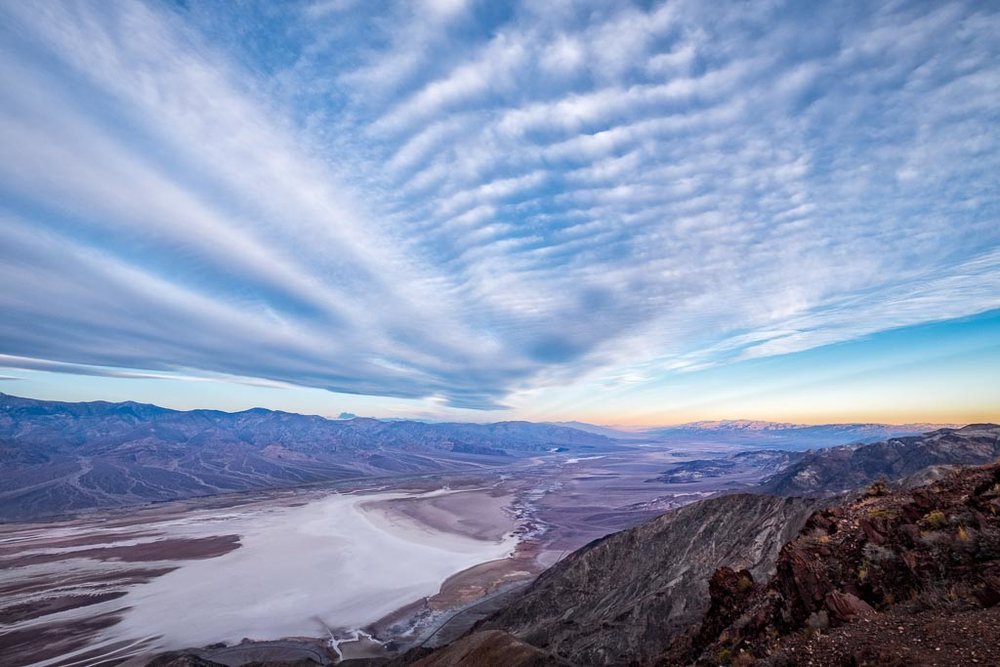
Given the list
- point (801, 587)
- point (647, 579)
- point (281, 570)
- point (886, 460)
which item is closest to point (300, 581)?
point (281, 570)

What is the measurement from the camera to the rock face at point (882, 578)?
806 cm

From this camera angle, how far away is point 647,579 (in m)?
32.1

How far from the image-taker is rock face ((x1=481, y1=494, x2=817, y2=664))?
2631 cm

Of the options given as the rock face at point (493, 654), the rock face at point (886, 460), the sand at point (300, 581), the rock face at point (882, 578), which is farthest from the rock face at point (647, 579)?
the rock face at point (886, 460)

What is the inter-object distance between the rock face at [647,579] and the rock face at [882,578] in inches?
619

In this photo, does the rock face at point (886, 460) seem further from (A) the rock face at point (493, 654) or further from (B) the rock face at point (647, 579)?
(A) the rock face at point (493, 654)

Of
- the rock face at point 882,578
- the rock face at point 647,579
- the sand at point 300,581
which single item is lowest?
the sand at point 300,581

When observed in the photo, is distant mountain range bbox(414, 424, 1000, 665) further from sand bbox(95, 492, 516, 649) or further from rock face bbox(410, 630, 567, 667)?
sand bbox(95, 492, 516, 649)

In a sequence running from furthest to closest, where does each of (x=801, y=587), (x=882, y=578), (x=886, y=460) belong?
(x=886, y=460)
(x=801, y=587)
(x=882, y=578)

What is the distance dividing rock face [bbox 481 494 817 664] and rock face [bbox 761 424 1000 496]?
5057 cm

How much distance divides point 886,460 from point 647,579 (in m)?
75.5

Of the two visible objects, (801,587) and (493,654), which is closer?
(801,587)

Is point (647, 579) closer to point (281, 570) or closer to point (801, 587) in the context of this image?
point (801, 587)

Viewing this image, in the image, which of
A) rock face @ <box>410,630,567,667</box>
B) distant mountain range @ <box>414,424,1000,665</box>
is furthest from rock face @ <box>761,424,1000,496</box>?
rock face @ <box>410,630,567,667</box>
